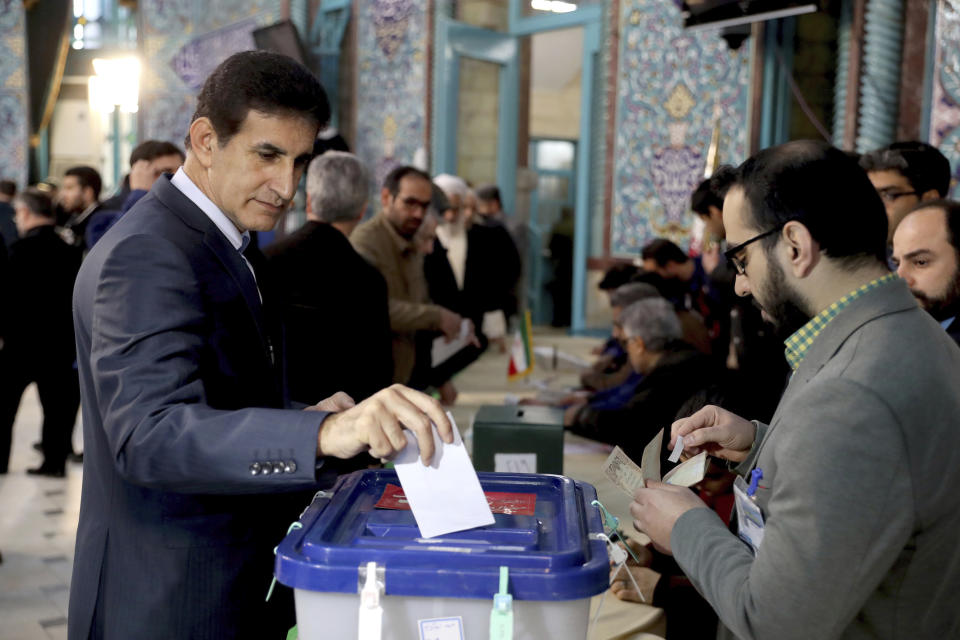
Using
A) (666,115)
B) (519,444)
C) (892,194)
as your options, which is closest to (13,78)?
(666,115)

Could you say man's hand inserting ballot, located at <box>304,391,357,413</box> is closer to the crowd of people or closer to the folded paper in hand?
the crowd of people

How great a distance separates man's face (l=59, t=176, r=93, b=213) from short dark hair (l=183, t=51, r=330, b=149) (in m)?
6.06

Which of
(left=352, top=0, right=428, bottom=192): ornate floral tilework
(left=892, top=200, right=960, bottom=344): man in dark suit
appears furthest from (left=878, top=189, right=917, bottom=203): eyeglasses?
(left=352, top=0, right=428, bottom=192): ornate floral tilework

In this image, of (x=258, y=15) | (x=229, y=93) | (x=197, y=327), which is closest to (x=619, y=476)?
(x=197, y=327)

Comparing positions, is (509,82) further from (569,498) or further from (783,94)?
(569,498)

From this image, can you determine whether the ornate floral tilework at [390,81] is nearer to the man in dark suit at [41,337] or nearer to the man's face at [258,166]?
the man in dark suit at [41,337]

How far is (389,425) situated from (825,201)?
707mm

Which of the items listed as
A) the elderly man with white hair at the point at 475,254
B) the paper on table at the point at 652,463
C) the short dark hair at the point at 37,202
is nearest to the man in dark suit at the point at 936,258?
the paper on table at the point at 652,463

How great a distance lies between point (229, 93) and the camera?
4.61 ft

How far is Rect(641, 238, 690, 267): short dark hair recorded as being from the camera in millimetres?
5398

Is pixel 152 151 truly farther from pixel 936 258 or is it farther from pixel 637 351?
pixel 936 258

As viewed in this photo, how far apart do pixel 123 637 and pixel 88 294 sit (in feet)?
1.66

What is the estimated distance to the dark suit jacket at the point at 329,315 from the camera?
124 inches

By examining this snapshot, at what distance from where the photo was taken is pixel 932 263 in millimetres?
2467
